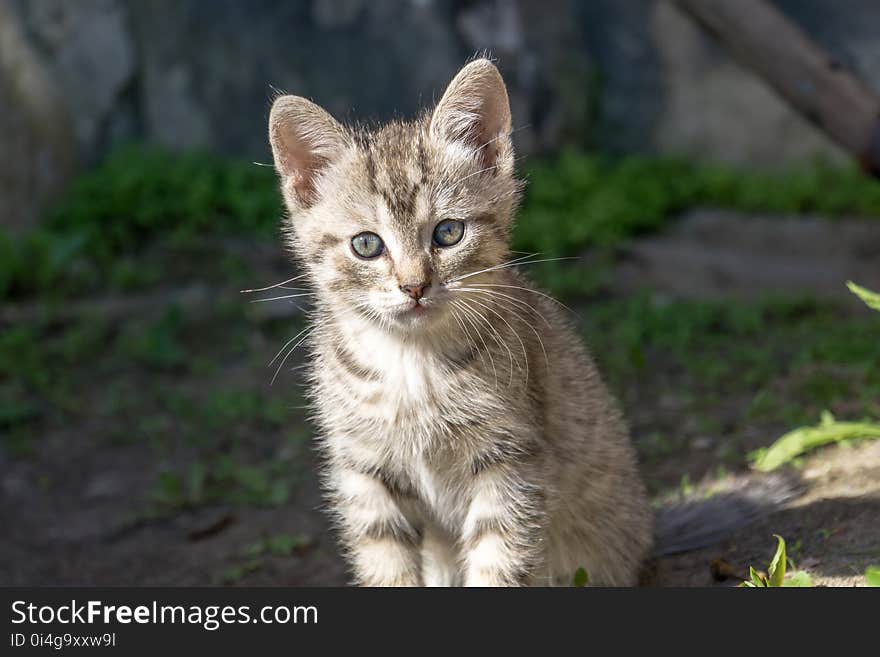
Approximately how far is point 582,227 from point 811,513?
420 centimetres

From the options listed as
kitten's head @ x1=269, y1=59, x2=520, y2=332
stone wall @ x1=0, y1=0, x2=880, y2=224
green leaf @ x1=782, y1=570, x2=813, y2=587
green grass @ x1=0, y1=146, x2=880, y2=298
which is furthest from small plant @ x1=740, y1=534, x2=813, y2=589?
stone wall @ x1=0, y1=0, x2=880, y2=224

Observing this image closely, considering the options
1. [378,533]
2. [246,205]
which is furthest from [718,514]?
[246,205]

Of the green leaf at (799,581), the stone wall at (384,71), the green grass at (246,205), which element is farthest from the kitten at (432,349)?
the stone wall at (384,71)

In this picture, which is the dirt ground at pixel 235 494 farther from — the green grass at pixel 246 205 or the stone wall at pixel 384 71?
the stone wall at pixel 384 71

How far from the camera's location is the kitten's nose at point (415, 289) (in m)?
3.22

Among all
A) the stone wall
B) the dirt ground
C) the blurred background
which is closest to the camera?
the dirt ground

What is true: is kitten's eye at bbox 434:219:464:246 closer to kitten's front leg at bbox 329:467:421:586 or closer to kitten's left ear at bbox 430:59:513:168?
kitten's left ear at bbox 430:59:513:168

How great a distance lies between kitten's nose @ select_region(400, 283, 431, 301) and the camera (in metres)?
3.22

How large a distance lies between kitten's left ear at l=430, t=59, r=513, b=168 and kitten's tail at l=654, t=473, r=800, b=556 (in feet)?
5.11

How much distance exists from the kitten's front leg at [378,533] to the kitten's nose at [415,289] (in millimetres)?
656

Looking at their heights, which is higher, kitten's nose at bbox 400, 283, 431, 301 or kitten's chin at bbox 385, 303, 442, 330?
kitten's nose at bbox 400, 283, 431, 301

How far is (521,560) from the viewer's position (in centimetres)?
339

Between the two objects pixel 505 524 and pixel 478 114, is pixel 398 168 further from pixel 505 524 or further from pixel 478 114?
pixel 505 524

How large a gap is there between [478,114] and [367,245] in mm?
587
